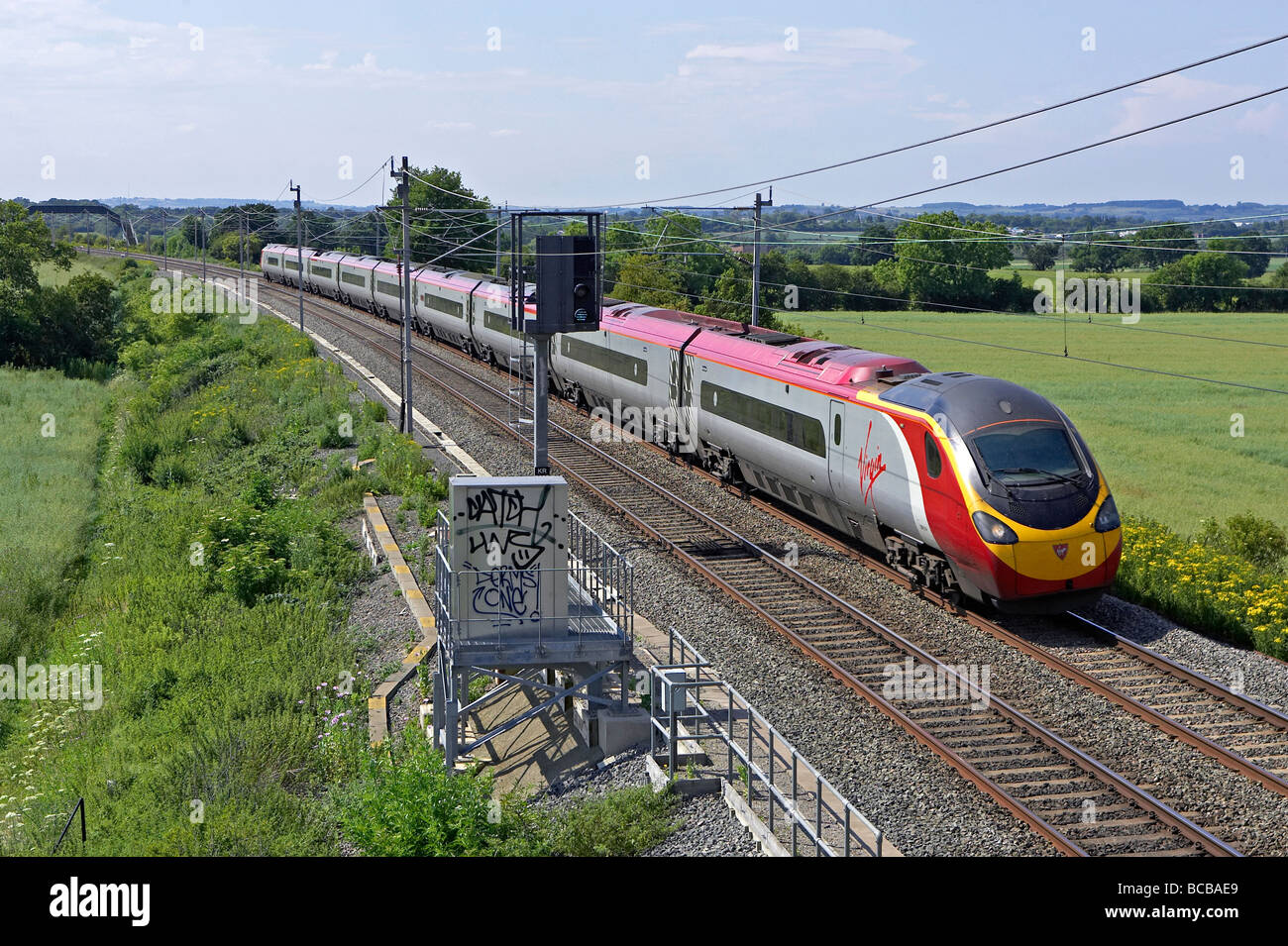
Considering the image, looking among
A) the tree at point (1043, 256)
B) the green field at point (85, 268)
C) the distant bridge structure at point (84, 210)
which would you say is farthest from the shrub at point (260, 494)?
the distant bridge structure at point (84, 210)

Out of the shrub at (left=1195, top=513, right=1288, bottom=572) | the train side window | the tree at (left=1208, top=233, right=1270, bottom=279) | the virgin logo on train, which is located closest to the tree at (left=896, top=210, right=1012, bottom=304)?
the tree at (left=1208, top=233, right=1270, bottom=279)

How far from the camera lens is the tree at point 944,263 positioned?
9281 centimetres

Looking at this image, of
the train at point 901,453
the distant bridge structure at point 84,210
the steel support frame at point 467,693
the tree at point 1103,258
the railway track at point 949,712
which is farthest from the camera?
the distant bridge structure at point 84,210

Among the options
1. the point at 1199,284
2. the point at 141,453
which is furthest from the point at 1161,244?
the point at 141,453

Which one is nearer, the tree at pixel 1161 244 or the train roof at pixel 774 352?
the train roof at pixel 774 352

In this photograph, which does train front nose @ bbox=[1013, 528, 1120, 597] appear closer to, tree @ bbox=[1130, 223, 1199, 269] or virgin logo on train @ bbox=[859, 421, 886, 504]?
virgin logo on train @ bbox=[859, 421, 886, 504]

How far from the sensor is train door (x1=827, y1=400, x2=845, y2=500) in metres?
19.4

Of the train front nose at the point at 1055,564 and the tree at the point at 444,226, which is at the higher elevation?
the tree at the point at 444,226

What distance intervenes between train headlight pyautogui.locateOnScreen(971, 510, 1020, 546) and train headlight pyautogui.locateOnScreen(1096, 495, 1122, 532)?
1.36 metres

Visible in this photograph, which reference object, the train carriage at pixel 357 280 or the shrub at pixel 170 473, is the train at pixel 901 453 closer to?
the shrub at pixel 170 473

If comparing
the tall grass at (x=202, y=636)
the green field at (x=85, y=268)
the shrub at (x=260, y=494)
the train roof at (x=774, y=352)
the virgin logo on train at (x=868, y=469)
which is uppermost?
the green field at (x=85, y=268)

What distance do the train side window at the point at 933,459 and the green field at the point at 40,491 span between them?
624 inches
